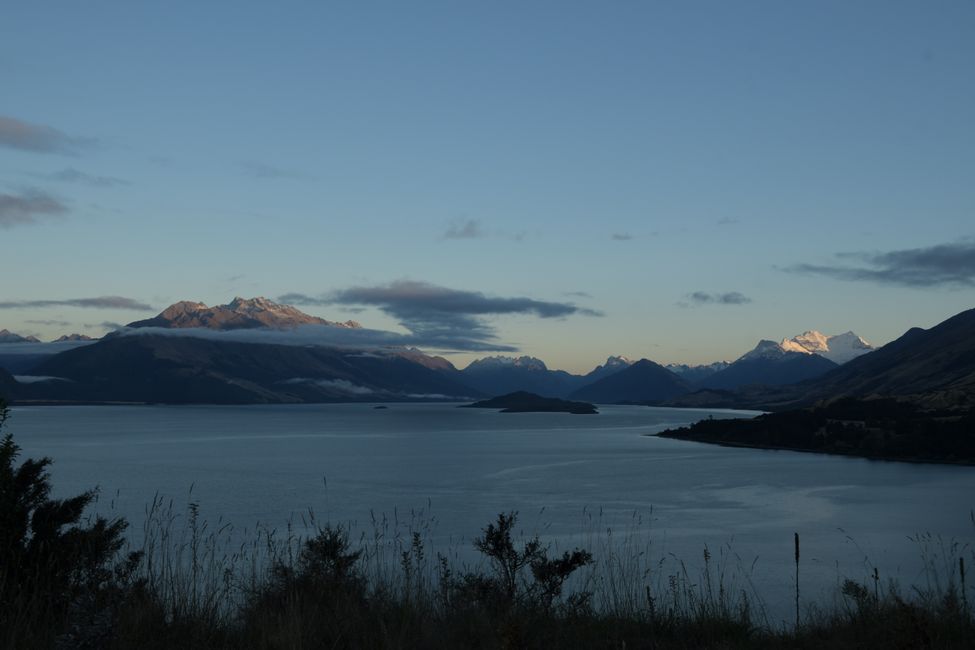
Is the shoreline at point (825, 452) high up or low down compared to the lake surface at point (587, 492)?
down

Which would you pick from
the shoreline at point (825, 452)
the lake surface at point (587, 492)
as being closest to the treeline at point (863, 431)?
the shoreline at point (825, 452)

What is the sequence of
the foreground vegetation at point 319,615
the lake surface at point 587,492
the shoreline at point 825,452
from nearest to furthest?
1. the foreground vegetation at point 319,615
2. the lake surface at point 587,492
3. the shoreline at point 825,452

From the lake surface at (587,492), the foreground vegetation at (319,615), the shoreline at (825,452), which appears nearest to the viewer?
the foreground vegetation at (319,615)

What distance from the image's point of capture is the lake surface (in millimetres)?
38000

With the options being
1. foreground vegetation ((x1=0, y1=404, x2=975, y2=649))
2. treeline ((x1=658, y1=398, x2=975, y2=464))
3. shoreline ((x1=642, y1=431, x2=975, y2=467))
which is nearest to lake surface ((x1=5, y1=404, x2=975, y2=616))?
foreground vegetation ((x1=0, y1=404, x2=975, y2=649))

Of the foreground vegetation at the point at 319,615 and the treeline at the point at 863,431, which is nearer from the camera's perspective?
the foreground vegetation at the point at 319,615

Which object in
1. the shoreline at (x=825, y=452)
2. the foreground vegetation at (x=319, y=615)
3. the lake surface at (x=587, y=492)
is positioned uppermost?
the foreground vegetation at (x=319, y=615)

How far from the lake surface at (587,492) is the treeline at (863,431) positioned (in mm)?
8297

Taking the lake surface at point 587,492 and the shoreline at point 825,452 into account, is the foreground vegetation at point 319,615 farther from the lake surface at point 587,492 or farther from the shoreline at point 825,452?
the shoreline at point 825,452

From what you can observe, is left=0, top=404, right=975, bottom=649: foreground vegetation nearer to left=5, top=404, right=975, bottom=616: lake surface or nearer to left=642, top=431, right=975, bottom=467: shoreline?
left=5, top=404, right=975, bottom=616: lake surface

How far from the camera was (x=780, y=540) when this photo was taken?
4203cm

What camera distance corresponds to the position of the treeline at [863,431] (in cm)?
10638

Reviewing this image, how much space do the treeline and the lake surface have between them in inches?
327

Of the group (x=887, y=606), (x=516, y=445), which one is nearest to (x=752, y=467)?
(x=516, y=445)
